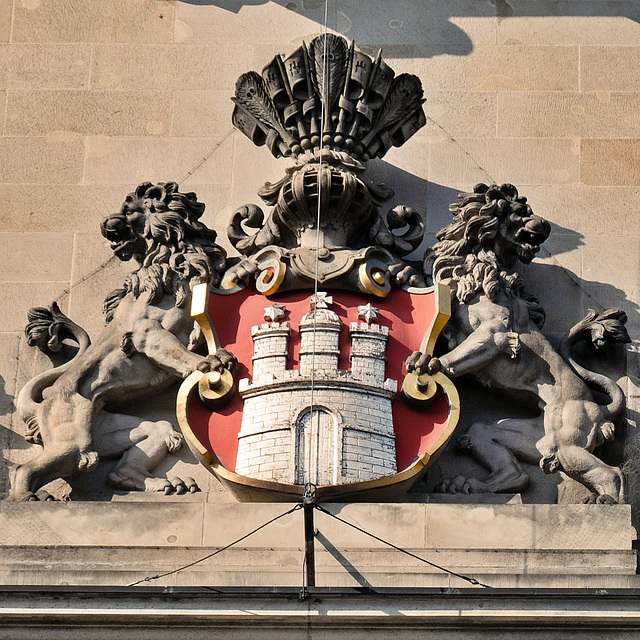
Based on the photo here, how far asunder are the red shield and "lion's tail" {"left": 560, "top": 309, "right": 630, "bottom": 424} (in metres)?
0.91

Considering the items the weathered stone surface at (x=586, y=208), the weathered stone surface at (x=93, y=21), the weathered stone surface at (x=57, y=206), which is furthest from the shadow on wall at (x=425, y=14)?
the weathered stone surface at (x=57, y=206)

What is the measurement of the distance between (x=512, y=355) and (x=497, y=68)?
2831mm

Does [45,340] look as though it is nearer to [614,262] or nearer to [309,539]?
[309,539]

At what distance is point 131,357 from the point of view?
38.7 feet

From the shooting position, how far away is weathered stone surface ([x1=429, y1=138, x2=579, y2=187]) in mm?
13156

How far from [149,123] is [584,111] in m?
3.14

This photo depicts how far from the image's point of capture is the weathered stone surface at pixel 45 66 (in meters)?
13.7

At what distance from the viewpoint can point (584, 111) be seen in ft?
44.0

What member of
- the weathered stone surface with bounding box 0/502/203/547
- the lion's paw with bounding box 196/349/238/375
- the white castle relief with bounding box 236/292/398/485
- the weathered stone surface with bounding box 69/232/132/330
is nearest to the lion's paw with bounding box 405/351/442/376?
the white castle relief with bounding box 236/292/398/485

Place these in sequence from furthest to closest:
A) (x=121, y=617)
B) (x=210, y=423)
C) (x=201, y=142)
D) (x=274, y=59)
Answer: (x=201, y=142), (x=274, y=59), (x=210, y=423), (x=121, y=617)

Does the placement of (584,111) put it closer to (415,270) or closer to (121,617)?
(415,270)

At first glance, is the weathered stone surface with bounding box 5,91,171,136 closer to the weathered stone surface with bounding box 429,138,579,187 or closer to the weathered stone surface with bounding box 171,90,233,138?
the weathered stone surface with bounding box 171,90,233,138

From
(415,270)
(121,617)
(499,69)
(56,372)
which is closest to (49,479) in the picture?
(56,372)

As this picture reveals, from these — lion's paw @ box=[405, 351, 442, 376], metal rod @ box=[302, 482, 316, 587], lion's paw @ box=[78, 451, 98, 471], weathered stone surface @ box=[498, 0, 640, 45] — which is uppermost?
weathered stone surface @ box=[498, 0, 640, 45]
